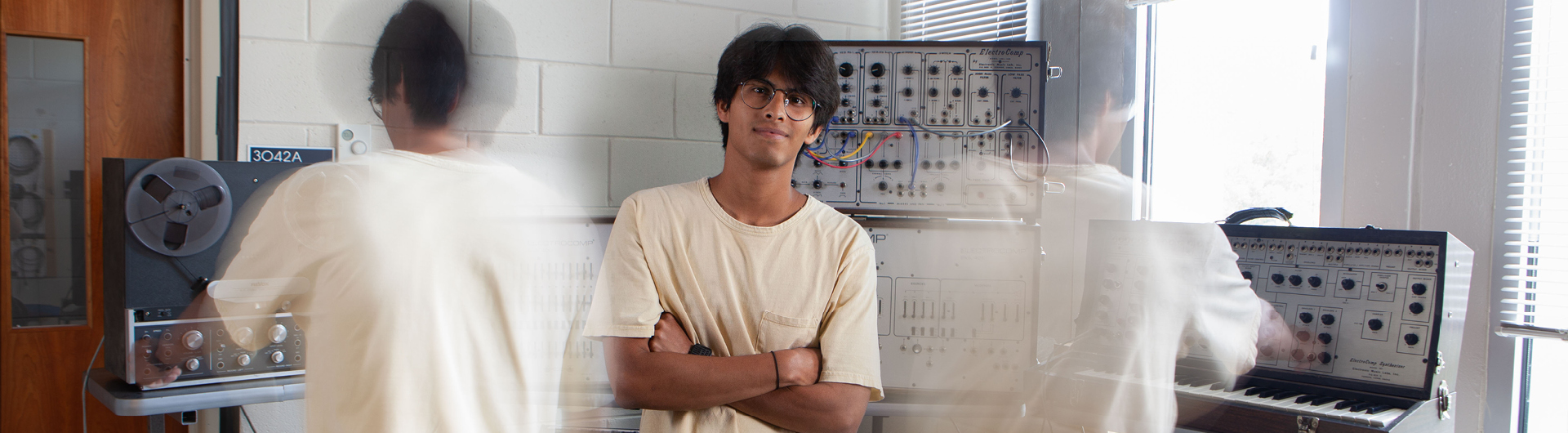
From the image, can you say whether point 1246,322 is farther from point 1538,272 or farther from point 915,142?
point 915,142

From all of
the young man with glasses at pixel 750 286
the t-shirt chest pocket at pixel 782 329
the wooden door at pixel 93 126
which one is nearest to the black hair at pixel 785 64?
the young man with glasses at pixel 750 286

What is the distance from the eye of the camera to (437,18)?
685 millimetres

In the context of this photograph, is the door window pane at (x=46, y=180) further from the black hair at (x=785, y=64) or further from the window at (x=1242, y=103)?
the window at (x=1242, y=103)

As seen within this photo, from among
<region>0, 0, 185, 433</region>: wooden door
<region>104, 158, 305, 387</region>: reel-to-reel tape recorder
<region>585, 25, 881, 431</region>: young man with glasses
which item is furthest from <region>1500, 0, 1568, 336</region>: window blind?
<region>0, 0, 185, 433</region>: wooden door

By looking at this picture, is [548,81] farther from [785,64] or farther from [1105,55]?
[1105,55]

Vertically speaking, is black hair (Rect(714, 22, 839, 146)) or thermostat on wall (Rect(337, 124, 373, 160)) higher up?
black hair (Rect(714, 22, 839, 146))

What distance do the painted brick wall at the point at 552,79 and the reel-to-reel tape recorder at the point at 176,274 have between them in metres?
0.16

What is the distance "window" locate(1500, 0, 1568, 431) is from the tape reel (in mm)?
1959

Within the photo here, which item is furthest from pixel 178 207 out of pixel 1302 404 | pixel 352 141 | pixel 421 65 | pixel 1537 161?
pixel 1537 161

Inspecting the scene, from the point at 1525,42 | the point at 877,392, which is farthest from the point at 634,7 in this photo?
the point at 1525,42

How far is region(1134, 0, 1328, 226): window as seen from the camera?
1372mm

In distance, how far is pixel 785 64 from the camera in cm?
108

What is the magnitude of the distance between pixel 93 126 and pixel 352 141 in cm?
113

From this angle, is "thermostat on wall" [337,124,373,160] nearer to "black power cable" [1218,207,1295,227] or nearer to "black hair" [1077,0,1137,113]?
"black power cable" [1218,207,1295,227]
